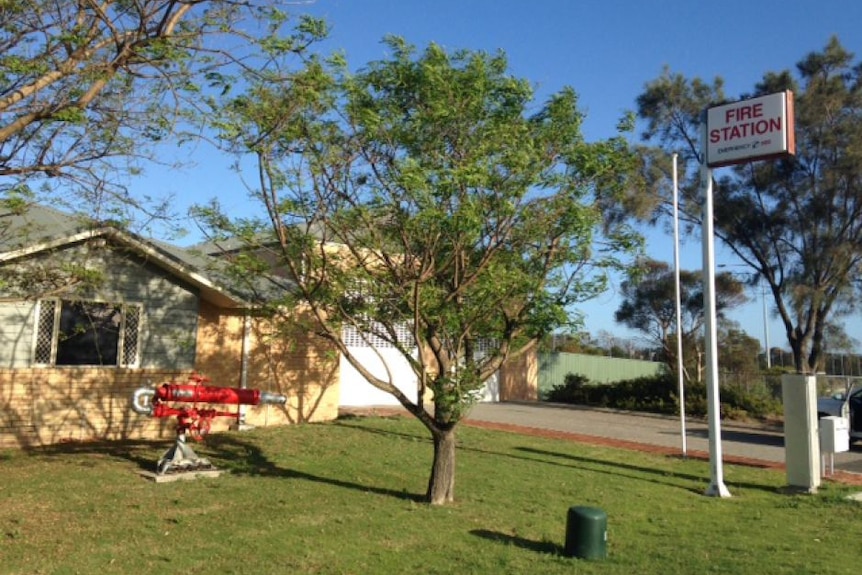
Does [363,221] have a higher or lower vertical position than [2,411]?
higher

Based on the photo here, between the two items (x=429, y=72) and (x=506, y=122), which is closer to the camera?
(x=429, y=72)

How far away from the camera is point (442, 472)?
965 centimetres

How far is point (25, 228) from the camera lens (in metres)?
8.73

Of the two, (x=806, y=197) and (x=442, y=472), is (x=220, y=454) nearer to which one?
(x=442, y=472)

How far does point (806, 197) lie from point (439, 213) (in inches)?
922

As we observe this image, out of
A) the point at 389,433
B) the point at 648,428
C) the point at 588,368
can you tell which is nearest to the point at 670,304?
the point at 588,368

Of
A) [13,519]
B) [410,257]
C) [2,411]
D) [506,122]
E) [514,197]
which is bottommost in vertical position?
[13,519]

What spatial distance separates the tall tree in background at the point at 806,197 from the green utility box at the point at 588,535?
22535 mm

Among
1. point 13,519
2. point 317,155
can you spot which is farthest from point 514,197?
point 13,519

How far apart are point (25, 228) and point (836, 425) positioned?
12.4 m

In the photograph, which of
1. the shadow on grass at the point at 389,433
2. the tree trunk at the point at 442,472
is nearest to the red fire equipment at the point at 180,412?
the tree trunk at the point at 442,472

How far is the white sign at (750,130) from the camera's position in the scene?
1162cm

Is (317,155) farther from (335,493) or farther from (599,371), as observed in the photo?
(599,371)

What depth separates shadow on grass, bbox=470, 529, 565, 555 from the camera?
758 cm
